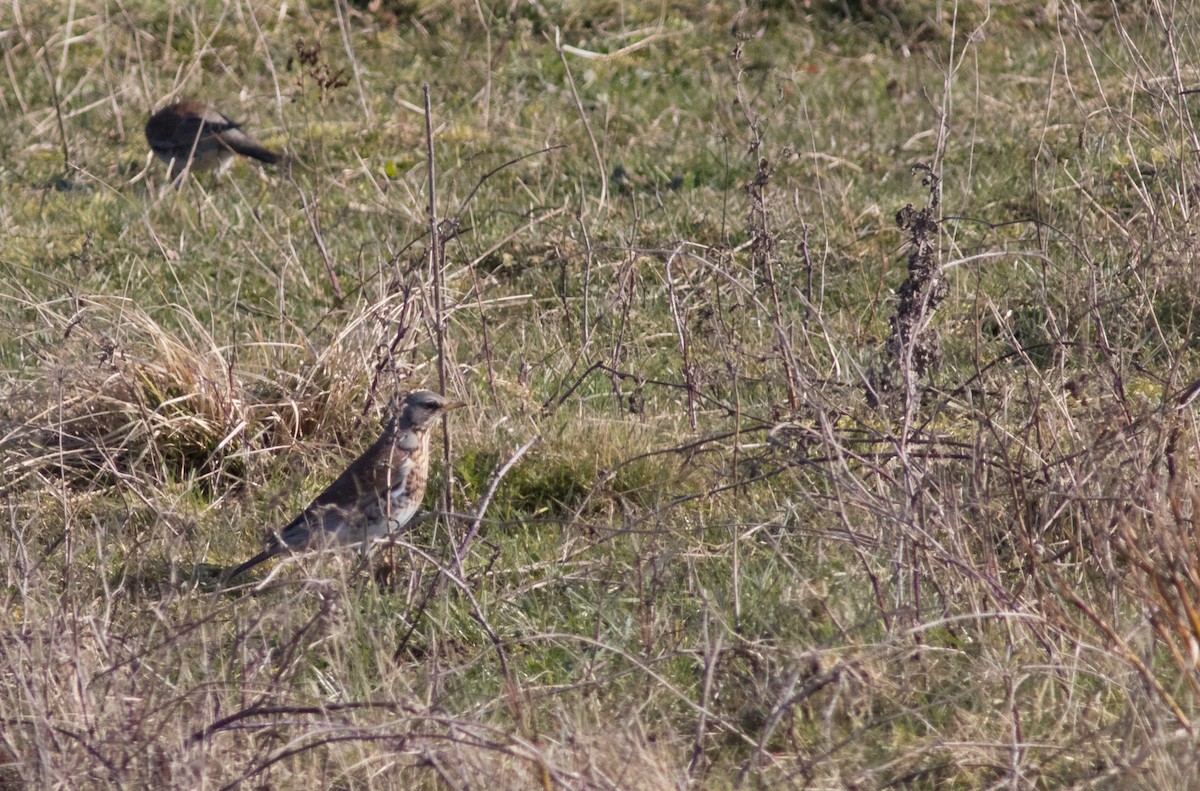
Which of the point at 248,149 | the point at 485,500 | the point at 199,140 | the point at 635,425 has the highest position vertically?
the point at 485,500

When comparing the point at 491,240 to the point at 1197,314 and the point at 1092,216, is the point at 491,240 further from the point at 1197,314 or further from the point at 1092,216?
the point at 1197,314

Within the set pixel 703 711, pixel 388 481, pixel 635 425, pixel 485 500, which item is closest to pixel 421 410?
pixel 388 481

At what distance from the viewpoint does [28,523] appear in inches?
180

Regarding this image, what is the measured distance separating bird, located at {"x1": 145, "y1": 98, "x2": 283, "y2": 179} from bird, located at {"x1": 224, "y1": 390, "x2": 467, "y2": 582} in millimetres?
3668

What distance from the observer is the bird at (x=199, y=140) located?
8.23 meters

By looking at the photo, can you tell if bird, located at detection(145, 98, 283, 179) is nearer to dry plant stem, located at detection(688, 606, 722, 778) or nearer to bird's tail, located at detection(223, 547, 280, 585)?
bird's tail, located at detection(223, 547, 280, 585)

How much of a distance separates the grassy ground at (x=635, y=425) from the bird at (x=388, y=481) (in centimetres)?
13

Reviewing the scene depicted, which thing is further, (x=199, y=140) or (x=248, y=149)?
(x=248, y=149)

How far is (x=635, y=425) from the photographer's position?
511 cm

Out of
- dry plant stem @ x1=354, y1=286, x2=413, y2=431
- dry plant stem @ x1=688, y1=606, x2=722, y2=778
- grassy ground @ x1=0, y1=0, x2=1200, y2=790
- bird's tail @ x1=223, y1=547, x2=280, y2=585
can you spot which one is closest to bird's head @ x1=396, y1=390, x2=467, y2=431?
dry plant stem @ x1=354, y1=286, x2=413, y2=431

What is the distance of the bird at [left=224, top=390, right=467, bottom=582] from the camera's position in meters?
4.61

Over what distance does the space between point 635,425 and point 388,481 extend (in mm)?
886

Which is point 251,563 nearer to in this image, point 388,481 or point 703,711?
point 388,481

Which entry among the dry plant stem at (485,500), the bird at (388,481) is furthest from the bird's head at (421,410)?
the dry plant stem at (485,500)
